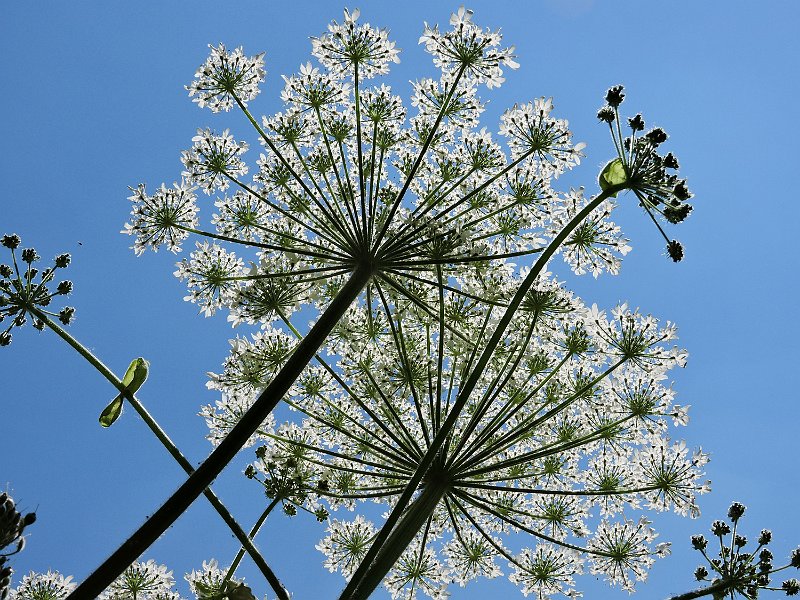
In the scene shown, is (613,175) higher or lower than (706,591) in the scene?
higher

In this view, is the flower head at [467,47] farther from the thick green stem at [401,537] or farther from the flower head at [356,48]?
the thick green stem at [401,537]

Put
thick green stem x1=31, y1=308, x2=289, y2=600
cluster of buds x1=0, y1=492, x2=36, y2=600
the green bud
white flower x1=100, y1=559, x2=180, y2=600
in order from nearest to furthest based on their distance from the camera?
cluster of buds x1=0, y1=492, x2=36, y2=600, thick green stem x1=31, y1=308, x2=289, y2=600, the green bud, white flower x1=100, y1=559, x2=180, y2=600

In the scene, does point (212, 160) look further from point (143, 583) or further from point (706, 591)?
point (706, 591)

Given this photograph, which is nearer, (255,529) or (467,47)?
(255,529)

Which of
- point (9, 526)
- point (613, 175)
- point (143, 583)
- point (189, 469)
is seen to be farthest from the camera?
point (143, 583)

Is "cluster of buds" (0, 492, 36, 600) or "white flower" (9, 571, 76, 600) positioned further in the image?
"white flower" (9, 571, 76, 600)

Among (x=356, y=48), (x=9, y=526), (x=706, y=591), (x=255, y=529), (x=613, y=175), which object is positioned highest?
(x=356, y=48)

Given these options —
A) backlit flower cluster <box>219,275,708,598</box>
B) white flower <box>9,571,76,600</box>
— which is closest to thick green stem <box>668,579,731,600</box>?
backlit flower cluster <box>219,275,708,598</box>

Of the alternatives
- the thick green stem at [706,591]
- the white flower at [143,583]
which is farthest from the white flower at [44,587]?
the thick green stem at [706,591]

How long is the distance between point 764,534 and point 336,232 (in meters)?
6.04

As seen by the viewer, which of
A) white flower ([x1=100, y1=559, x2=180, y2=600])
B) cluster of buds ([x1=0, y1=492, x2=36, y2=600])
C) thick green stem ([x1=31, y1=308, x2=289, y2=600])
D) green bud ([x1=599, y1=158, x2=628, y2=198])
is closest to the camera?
cluster of buds ([x1=0, y1=492, x2=36, y2=600])

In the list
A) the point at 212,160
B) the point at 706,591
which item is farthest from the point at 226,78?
the point at 706,591

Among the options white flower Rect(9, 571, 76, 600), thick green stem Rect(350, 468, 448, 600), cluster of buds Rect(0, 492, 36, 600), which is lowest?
cluster of buds Rect(0, 492, 36, 600)

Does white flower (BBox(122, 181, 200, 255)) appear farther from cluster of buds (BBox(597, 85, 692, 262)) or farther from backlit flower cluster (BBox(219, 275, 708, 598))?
cluster of buds (BBox(597, 85, 692, 262))
